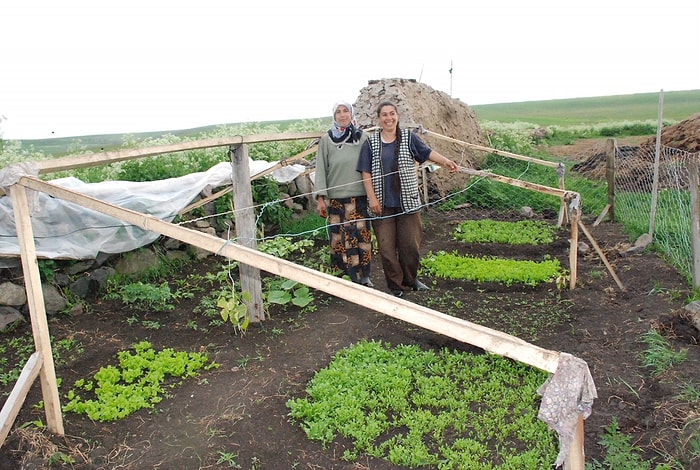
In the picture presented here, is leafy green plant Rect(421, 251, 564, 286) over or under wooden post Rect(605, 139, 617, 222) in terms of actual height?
under

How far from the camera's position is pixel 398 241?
5.87 meters

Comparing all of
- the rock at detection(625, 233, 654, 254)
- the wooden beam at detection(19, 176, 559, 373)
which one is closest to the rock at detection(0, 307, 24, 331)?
the wooden beam at detection(19, 176, 559, 373)

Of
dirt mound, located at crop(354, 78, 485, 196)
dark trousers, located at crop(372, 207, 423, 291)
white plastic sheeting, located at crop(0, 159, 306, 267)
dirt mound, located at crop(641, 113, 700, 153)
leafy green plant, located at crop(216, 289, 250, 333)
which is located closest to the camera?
leafy green plant, located at crop(216, 289, 250, 333)

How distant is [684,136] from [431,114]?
7.01 m

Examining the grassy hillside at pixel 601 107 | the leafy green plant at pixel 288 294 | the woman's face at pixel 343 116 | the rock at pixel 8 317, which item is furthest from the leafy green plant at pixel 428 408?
the grassy hillside at pixel 601 107

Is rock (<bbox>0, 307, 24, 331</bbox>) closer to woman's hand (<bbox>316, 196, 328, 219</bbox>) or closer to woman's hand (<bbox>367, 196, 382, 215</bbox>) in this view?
woman's hand (<bbox>316, 196, 328, 219</bbox>)

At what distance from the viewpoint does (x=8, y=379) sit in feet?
14.1

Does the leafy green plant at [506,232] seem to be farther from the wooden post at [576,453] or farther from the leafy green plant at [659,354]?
the wooden post at [576,453]

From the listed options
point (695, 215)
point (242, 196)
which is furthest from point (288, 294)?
point (695, 215)

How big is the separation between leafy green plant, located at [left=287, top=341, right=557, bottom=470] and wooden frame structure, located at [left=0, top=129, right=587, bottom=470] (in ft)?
3.83

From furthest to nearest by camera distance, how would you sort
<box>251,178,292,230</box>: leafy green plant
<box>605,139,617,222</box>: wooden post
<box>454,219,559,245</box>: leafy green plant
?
<box>605,139,617,222</box>: wooden post → <box>454,219,559,245</box>: leafy green plant → <box>251,178,292,230</box>: leafy green plant

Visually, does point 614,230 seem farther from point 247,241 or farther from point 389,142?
point 247,241

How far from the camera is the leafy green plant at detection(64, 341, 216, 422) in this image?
3.88m

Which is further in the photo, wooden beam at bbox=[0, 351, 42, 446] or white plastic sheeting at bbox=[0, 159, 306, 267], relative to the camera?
A: white plastic sheeting at bbox=[0, 159, 306, 267]
